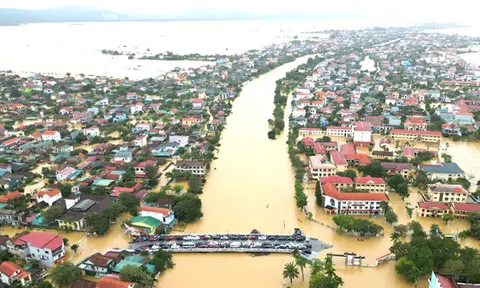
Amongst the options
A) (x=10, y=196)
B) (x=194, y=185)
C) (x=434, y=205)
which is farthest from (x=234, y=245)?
(x=10, y=196)

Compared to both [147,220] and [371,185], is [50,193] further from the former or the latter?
[371,185]

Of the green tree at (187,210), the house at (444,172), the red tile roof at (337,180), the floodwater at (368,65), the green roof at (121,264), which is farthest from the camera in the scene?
the floodwater at (368,65)

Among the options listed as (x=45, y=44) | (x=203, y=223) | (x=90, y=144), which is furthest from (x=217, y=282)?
(x=45, y=44)

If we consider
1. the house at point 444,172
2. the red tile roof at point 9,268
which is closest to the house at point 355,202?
the house at point 444,172

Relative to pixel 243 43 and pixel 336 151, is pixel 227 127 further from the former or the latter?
pixel 243 43

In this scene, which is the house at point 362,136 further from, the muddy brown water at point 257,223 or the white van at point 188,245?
the white van at point 188,245
